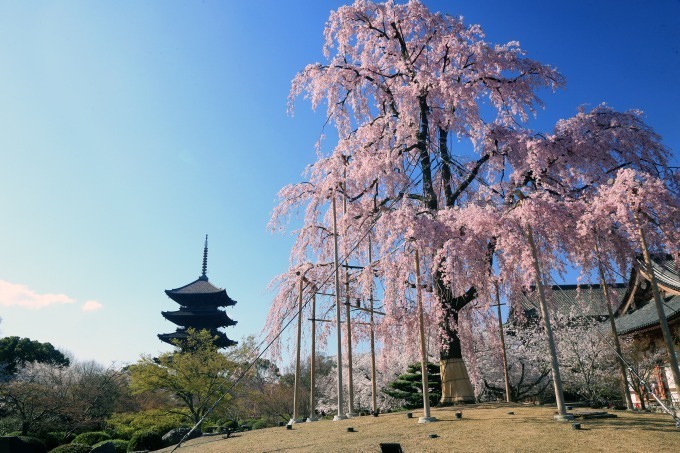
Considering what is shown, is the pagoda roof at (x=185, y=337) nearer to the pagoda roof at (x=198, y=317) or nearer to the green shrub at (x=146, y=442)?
the pagoda roof at (x=198, y=317)

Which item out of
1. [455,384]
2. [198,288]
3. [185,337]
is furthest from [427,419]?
[198,288]

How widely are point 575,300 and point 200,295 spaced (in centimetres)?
3826

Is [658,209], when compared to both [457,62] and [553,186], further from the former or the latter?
[457,62]

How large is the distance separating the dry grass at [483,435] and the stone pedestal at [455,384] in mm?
1747

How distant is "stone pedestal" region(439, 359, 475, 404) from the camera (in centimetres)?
1482

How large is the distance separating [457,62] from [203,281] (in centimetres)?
4672

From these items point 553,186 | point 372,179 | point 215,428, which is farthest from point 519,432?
point 215,428

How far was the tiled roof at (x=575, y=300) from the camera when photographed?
15.8 metres

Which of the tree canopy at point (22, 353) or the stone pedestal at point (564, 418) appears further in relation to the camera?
the tree canopy at point (22, 353)

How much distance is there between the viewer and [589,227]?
1309cm

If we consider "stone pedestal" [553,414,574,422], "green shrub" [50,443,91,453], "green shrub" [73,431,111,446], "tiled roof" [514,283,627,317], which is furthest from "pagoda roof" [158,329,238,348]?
"stone pedestal" [553,414,574,422]

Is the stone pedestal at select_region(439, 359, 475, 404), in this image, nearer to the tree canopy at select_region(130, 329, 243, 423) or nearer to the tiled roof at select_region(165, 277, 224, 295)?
the tree canopy at select_region(130, 329, 243, 423)

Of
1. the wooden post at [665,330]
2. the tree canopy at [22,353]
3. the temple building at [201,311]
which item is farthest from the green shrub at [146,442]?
the tree canopy at [22,353]

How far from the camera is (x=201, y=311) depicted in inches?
2115
